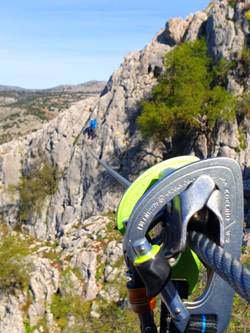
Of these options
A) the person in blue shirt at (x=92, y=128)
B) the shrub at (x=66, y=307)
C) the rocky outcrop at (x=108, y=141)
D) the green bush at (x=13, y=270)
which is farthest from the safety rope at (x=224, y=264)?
the person in blue shirt at (x=92, y=128)

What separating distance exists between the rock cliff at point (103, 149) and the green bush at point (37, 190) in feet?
1.92

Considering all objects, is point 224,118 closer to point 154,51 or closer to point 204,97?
point 204,97

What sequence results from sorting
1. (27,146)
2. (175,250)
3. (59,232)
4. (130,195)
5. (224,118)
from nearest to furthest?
(175,250)
(130,195)
(224,118)
(59,232)
(27,146)

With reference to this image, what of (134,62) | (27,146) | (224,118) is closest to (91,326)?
(224,118)

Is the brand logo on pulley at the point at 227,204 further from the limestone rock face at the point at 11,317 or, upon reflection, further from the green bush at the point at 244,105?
the green bush at the point at 244,105

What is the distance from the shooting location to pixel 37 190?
121 feet

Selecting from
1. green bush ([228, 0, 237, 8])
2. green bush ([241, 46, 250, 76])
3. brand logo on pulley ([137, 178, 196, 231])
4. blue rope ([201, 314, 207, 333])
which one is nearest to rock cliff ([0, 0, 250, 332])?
green bush ([228, 0, 237, 8])

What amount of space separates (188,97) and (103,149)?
8.77 m

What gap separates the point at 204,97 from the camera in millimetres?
29016

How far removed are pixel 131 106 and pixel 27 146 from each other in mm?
11864

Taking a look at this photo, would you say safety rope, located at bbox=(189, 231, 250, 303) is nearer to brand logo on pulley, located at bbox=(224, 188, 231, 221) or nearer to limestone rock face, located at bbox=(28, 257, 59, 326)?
brand logo on pulley, located at bbox=(224, 188, 231, 221)

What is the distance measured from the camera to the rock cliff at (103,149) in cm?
2595

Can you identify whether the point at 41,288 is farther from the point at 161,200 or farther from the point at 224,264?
the point at 224,264

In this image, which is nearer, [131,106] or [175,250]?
[175,250]
